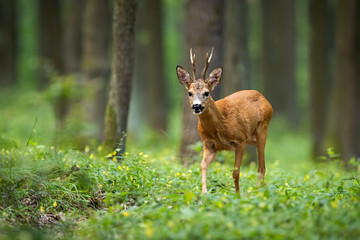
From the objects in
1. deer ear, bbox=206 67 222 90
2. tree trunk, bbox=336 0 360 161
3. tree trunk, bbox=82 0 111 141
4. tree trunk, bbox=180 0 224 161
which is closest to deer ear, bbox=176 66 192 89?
deer ear, bbox=206 67 222 90

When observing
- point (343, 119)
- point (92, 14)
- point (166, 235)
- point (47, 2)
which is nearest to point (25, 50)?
point (47, 2)

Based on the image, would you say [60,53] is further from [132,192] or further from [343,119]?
[132,192]

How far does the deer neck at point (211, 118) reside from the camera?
6.52 meters

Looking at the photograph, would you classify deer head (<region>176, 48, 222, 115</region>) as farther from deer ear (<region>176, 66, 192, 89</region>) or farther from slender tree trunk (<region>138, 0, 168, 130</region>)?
slender tree trunk (<region>138, 0, 168, 130</region>)

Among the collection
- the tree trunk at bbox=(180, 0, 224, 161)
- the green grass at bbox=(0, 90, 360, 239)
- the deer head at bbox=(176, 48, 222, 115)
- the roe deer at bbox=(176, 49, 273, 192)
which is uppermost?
the tree trunk at bbox=(180, 0, 224, 161)

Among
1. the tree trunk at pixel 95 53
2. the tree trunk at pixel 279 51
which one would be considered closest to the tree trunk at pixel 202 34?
the tree trunk at pixel 95 53

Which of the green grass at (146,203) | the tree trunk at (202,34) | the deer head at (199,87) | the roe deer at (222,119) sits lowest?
the green grass at (146,203)

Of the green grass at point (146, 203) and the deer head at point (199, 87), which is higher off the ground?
the deer head at point (199, 87)

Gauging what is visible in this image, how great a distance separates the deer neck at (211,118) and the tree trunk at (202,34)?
8.52 feet

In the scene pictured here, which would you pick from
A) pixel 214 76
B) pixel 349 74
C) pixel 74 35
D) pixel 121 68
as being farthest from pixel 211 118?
pixel 74 35

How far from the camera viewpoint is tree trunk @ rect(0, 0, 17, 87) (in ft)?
89.1

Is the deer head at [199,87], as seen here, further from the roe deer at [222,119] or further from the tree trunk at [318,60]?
the tree trunk at [318,60]

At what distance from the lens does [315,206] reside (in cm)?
518

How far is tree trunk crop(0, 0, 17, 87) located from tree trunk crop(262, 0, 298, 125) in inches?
574
